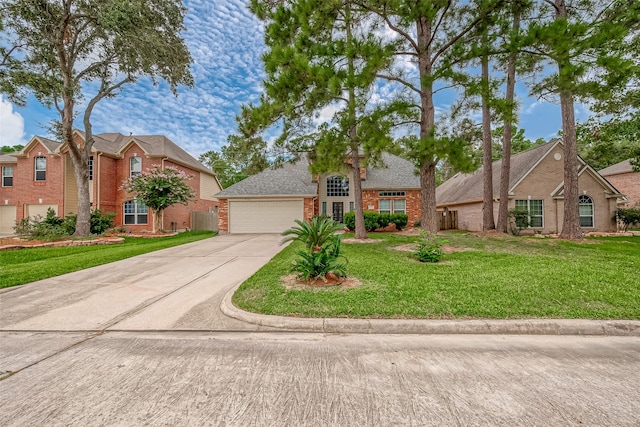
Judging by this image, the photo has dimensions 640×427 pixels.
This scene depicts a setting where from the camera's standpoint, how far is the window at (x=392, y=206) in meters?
19.0

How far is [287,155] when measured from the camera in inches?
447

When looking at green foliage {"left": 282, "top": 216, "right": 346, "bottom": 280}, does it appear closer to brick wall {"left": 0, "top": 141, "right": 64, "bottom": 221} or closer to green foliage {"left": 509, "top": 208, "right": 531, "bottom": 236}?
green foliage {"left": 509, "top": 208, "right": 531, "bottom": 236}

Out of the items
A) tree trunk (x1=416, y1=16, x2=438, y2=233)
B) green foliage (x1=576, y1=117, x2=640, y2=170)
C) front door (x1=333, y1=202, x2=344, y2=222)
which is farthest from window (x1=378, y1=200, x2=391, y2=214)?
green foliage (x1=576, y1=117, x2=640, y2=170)

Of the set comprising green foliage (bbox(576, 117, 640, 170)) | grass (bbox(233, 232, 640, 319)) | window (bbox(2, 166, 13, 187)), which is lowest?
grass (bbox(233, 232, 640, 319))

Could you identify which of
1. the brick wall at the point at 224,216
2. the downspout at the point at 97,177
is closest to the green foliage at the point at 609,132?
the brick wall at the point at 224,216

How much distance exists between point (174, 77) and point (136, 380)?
16.0 metres

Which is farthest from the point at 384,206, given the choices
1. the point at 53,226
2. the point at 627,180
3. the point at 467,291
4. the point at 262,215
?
the point at 627,180

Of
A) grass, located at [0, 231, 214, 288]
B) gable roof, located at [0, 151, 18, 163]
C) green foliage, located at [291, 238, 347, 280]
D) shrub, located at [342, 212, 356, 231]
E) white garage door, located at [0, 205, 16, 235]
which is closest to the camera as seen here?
green foliage, located at [291, 238, 347, 280]

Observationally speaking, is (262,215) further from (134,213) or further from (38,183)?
(38,183)

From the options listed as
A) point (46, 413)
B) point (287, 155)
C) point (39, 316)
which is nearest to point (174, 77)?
point (287, 155)

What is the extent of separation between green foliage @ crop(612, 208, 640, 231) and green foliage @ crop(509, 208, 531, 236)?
5270 mm

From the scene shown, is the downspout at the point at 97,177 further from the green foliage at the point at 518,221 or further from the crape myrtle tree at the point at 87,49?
the green foliage at the point at 518,221

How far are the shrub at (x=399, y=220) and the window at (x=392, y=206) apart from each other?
5.71 ft

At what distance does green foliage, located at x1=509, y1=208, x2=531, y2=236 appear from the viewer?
15069 mm
